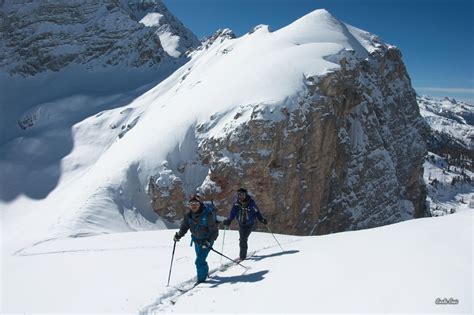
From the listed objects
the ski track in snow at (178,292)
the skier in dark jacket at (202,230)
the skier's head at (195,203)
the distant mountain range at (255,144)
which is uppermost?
the distant mountain range at (255,144)

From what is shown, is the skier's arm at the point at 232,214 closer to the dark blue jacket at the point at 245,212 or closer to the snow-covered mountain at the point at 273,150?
the dark blue jacket at the point at 245,212

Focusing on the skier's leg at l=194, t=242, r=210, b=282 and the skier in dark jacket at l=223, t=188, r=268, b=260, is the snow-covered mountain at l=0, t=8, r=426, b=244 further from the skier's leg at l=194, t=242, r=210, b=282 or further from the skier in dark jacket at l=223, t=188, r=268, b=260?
the skier's leg at l=194, t=242, r=210, b=282

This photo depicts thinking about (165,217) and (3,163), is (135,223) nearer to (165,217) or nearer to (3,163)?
(165,217)

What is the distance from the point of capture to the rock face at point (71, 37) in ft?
252

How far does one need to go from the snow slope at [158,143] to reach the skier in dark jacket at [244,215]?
18998 millimetres

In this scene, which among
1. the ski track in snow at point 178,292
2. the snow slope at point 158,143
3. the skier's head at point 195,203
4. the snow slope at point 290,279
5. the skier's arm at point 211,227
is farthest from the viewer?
the snow slope at point 158,143

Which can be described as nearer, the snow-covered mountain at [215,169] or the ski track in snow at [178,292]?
the ski track in snow at [178,292]

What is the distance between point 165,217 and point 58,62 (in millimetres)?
57609

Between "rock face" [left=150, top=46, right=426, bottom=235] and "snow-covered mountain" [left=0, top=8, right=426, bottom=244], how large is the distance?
9cm

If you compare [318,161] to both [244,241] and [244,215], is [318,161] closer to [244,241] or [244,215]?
[244,215]

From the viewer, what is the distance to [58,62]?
7694cm

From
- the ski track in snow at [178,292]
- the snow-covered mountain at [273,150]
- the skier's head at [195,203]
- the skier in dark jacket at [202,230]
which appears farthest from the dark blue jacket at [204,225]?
the snow-covered mountain at [273,150]

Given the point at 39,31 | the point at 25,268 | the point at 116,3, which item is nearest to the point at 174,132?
the point at 25,268

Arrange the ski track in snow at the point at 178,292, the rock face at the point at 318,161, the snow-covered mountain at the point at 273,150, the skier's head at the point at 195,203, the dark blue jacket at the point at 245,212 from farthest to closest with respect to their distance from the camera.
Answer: the snow-covered mountain at the point at 273,150, the rock face at the point at 318,161, the dark blue jacket at the point at 245,212, the skier's head at the point at 195,203, the ski track in snow at the point at 178,292
